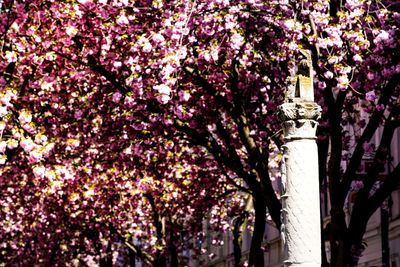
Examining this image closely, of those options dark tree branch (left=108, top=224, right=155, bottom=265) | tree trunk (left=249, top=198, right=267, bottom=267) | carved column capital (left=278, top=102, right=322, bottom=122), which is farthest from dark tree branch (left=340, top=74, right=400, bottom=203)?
dark tree branch (left=108, top=224, right=155, bottom=265)

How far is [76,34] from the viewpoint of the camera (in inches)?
637

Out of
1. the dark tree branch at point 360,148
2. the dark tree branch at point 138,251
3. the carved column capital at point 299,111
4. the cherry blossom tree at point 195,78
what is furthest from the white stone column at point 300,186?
the dark tree branch at point 138,251

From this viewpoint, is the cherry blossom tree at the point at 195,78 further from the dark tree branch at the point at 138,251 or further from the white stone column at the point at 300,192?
the dark tree branch at the point at 138,251

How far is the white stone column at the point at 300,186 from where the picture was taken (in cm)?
821

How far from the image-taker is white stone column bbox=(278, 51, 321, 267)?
821cm

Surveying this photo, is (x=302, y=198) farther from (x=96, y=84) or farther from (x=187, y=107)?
(x=96, y=84)

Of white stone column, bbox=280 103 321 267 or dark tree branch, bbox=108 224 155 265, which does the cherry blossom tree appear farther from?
dark tree branch, bbox=108 224 155 265

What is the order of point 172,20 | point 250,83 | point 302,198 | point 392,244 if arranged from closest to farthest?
1. point 302,198
2. point 172,20
3. point 250,83
4. point 392,244

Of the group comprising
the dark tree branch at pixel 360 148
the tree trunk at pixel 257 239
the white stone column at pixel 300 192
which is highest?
the dark tree branch at pixel 360 148

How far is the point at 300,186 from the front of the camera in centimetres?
832

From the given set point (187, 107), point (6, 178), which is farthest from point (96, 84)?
point (6, 178)

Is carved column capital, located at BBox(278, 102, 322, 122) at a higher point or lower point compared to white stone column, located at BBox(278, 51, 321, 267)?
higher

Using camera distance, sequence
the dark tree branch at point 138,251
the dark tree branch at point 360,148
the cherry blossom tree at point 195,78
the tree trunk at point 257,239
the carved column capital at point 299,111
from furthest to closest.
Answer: the dark tree branch at point 138,251, the tree trunk at point 257,239, the dark tree branch at point 360,148, the cherry blossom tree at point 195,78, the carved column capital at point 299,111

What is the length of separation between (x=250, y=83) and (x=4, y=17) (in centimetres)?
499
